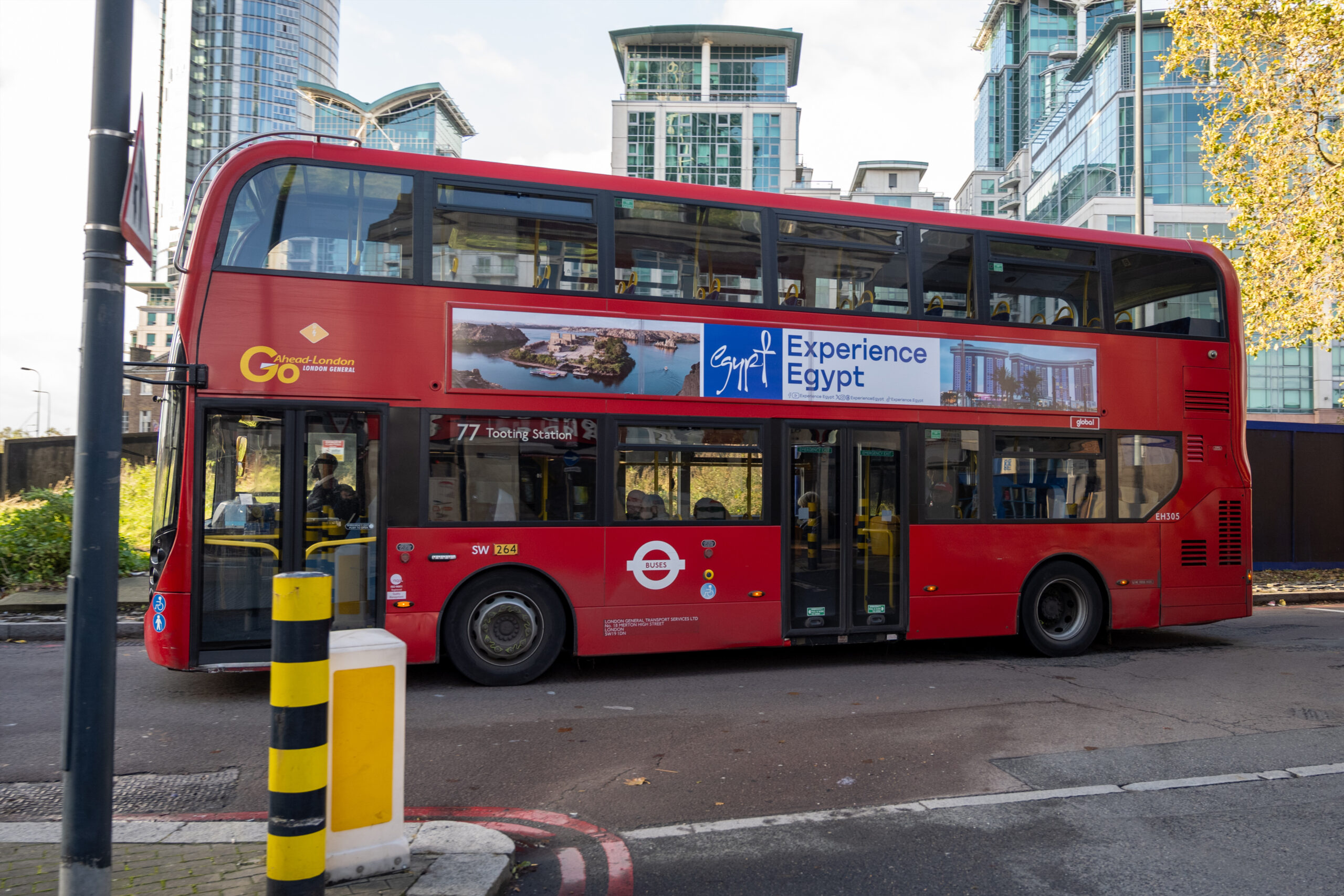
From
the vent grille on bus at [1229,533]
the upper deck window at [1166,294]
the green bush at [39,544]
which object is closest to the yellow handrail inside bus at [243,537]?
the green bush at [39,544]

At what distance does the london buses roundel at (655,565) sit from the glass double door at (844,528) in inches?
43.4

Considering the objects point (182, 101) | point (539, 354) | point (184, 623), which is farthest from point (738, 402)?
point (182, 101)

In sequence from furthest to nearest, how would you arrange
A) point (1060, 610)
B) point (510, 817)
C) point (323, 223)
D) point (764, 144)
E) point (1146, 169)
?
point (764, 144)
point (1146, 169)
point (1060, 610)
point (323, 223)
point (510, 817)

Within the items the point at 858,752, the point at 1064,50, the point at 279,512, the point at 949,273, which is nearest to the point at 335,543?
the point at 279,512

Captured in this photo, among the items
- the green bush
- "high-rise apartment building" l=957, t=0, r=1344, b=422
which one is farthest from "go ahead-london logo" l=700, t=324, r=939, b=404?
"high-rise apartment building" l=957, t=0, r=1344, b=422

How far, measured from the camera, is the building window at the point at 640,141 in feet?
259

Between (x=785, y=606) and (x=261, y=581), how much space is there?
4.37m

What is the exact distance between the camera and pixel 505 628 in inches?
289

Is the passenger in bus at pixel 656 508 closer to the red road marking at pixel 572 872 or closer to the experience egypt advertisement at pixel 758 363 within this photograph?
the experience egypt advertisement at pixel 758 363

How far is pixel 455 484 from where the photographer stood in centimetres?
718

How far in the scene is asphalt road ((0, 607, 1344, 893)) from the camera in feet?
12.8

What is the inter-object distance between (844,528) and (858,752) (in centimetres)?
301

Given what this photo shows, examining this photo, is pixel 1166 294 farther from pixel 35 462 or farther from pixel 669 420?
pixel 35 462

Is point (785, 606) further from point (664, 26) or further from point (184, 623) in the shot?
point (664, 26)
